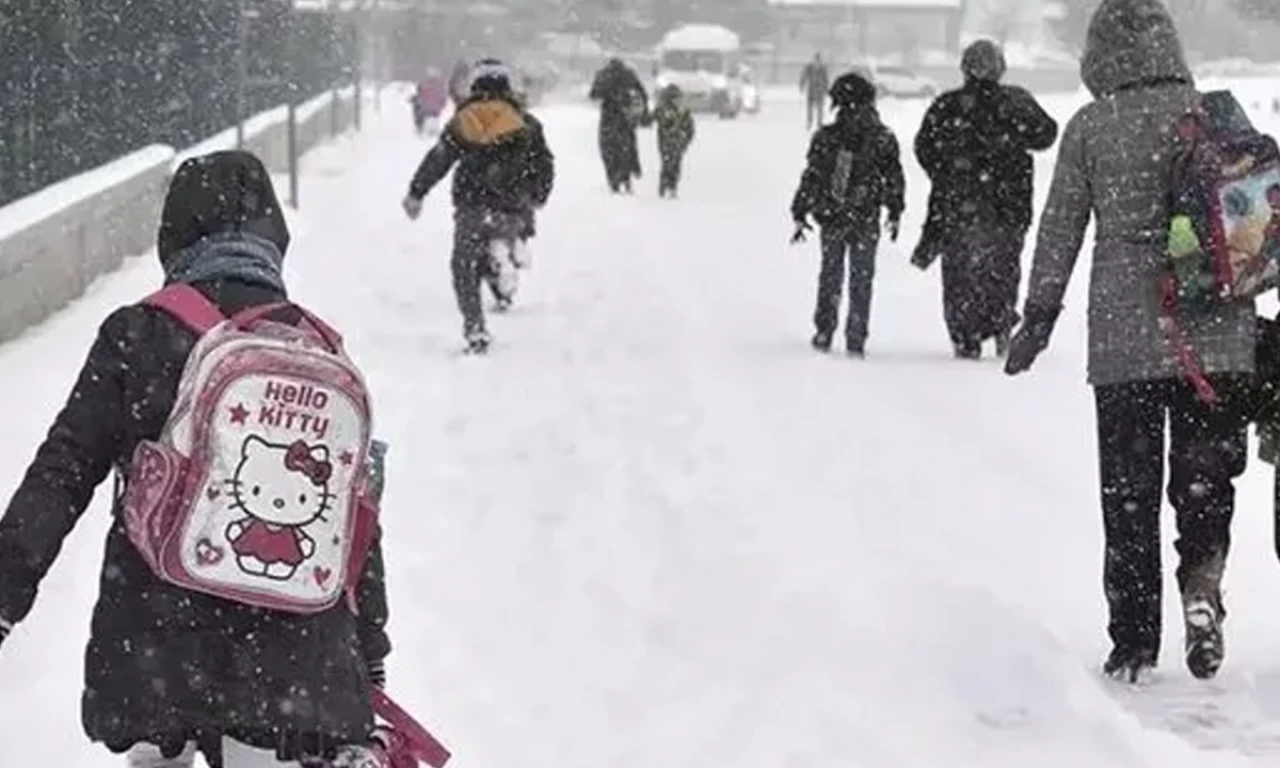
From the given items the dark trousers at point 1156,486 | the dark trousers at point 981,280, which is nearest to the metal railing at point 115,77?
the dark trousers at point 981,280

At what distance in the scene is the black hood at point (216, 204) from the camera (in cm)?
349

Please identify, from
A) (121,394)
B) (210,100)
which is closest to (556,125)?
(210,100)

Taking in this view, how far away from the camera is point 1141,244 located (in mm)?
5988

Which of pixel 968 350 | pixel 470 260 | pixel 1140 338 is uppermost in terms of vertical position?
pixel 1140 338

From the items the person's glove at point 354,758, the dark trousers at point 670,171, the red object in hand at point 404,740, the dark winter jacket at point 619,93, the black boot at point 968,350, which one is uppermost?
the person's glove at point 354,758

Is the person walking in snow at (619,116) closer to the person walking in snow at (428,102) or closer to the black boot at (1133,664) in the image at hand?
the person walking in snow at (428,102)

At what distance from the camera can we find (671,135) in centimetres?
2725

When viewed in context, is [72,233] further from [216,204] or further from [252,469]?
[252,469]

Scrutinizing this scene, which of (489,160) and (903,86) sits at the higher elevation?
(489,160)

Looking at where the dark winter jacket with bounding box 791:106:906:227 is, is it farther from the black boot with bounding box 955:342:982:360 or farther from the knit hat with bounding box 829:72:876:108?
the black boot with bounding box 955:342:982:360

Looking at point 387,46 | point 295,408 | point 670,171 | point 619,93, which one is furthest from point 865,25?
point 295,408

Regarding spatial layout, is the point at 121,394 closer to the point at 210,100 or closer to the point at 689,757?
the point at 689,757

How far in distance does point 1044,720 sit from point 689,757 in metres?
1.00

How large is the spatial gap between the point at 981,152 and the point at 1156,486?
6387 millimetres
